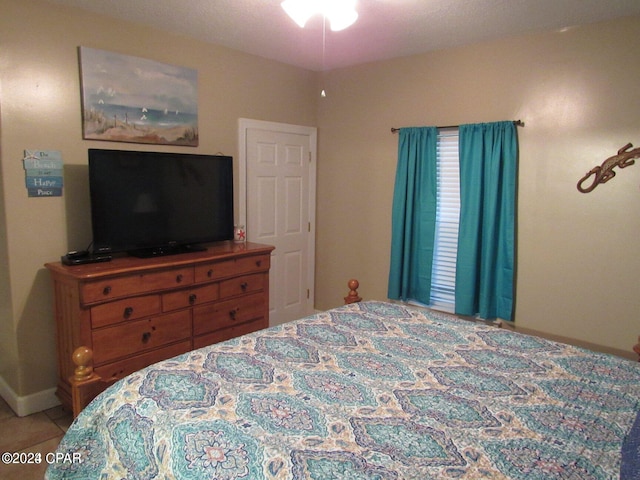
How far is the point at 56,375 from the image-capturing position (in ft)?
10.1

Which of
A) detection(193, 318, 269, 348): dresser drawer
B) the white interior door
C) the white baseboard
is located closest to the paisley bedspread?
detection(193, 318, 269, 348): dresser drawer

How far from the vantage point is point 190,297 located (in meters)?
3.19

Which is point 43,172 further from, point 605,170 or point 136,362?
point 605,170

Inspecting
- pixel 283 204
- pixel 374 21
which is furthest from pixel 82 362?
pixel 283 204

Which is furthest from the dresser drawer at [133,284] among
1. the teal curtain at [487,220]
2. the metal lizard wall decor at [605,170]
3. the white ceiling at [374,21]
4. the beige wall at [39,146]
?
the metal lizard wall decor at [605,170]

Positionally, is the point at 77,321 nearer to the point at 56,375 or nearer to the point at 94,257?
the point at 94,257

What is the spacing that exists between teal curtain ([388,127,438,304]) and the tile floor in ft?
9.05

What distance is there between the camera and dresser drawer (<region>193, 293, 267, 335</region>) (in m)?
3.27

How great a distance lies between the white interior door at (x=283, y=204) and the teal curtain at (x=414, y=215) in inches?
40.0

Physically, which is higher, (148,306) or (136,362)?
(148,306)

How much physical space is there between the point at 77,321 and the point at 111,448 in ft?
4.55

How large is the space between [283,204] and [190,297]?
1.62m

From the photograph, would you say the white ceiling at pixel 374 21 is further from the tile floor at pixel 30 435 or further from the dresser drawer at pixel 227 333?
the tile floor at pixel 30 435

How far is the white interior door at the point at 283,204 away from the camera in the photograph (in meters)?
4.20
